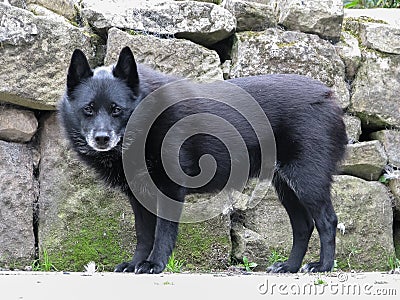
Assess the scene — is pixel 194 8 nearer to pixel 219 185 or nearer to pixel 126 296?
pixel 219 185

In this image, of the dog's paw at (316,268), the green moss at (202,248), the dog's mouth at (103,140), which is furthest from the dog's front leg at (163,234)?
the green moss at (202,248)

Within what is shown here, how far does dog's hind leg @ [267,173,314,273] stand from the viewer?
4453 millimetres

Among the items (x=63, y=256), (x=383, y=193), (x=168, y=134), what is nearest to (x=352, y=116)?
(x=383, y=193)

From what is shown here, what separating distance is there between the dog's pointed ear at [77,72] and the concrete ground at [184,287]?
123cm

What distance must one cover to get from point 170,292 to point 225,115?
1772mm

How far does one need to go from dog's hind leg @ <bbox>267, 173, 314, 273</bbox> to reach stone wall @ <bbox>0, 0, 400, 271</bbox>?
0.62 m

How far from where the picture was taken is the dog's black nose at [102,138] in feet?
12.7

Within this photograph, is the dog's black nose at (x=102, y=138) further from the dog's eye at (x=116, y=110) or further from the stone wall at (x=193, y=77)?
the stone wall at (x=193, y=77)

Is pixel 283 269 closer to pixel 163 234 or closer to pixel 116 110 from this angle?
pixel 163 234

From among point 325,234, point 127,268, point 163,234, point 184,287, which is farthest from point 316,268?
point 184,287

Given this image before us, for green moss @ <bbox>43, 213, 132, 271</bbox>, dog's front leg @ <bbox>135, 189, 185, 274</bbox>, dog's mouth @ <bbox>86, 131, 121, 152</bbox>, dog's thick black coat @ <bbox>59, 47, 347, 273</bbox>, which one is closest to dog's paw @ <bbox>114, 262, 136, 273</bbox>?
dog's thick black coat @ <bbox>59, 47, 347, 273</bbox>

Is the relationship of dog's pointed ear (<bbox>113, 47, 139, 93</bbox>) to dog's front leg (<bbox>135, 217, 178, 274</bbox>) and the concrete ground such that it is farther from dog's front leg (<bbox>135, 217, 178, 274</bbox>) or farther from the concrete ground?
the concrete ground

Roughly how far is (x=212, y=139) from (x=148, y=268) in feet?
3.34

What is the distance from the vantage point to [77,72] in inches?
160
